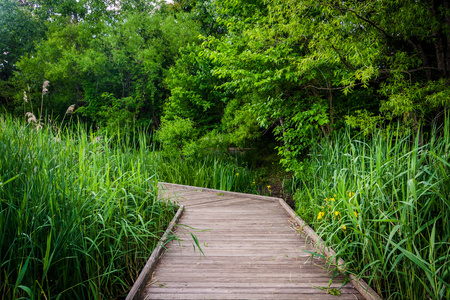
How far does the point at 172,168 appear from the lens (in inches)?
269

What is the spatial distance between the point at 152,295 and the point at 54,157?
139 centimetres

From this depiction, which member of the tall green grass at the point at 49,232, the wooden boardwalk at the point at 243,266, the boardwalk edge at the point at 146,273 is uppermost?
the tall green grass at the point at 49,232

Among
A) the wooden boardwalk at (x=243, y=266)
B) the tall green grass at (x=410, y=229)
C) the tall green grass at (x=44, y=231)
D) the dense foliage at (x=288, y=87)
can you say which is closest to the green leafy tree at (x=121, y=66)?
the dense foliage at (x=288, y=87)

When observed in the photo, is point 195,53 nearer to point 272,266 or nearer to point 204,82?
point 204,82

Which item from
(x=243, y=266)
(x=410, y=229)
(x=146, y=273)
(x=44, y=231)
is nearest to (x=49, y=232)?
(x=44, y=231)

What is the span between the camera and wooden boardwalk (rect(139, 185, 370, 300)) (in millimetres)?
1930

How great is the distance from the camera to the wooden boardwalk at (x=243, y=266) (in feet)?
6.33

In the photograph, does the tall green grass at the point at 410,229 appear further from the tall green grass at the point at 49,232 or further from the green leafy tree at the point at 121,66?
the green leafy tree at the point at 121,66

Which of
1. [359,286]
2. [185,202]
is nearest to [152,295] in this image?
[359,286]

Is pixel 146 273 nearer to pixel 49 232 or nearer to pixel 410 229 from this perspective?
pixel 49 232

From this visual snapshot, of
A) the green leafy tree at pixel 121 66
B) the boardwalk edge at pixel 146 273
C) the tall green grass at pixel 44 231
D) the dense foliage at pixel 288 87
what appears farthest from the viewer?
the green leafy tree at pixel 121 66

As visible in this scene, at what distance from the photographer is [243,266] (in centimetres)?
231

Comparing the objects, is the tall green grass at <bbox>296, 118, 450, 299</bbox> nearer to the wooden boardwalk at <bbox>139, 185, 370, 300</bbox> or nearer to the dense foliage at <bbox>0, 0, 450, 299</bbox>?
the dense foliage at <bbox>0, 0, 450, 299</bbox>

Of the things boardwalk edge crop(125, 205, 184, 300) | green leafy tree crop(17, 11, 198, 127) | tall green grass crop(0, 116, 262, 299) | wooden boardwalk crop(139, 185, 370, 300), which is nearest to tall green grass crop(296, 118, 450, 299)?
wooden boardwalk crop(139, 185, 370, 300)
